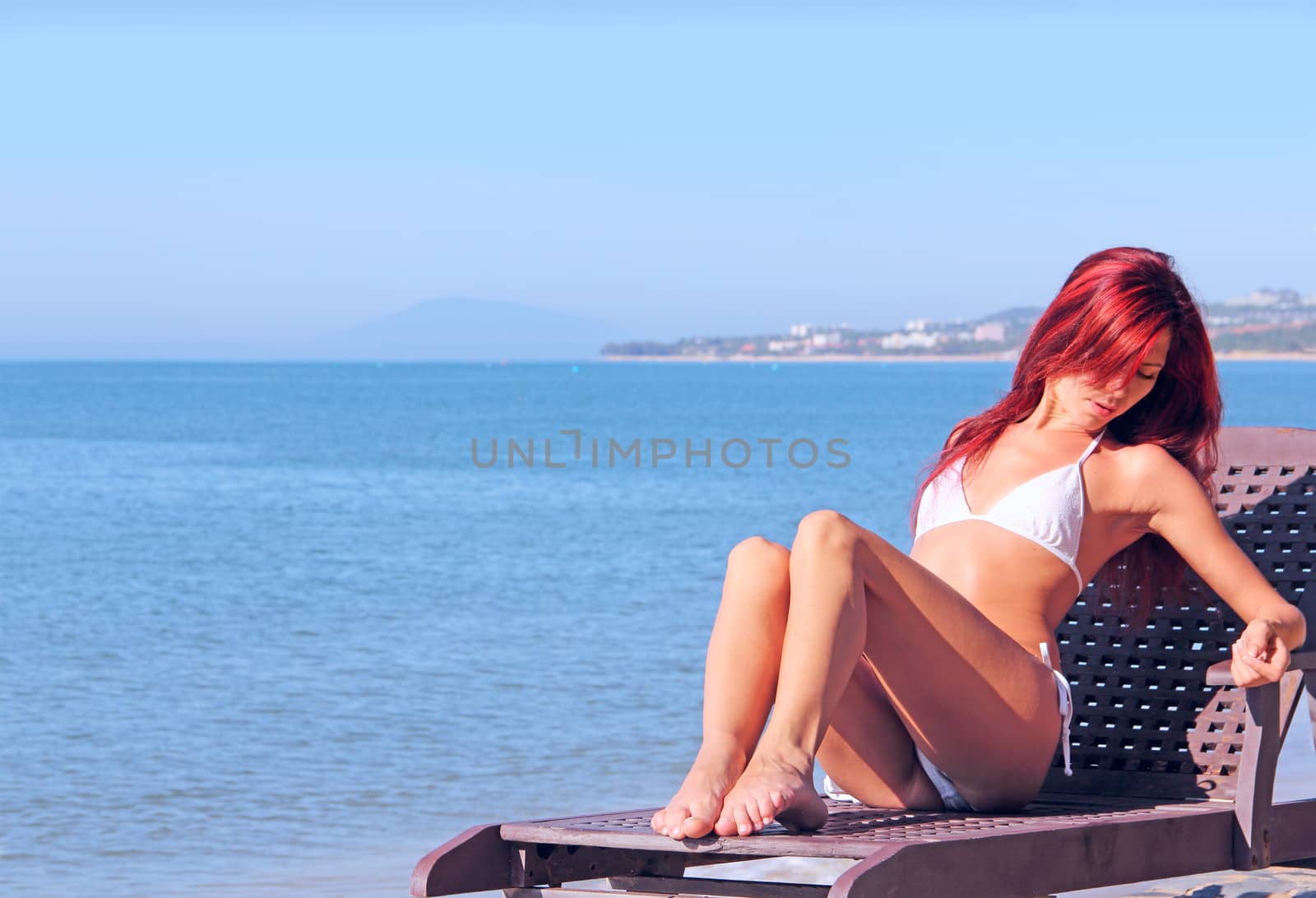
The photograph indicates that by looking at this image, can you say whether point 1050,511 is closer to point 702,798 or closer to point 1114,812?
point 1114,812

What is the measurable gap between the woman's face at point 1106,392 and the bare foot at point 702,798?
104 cm

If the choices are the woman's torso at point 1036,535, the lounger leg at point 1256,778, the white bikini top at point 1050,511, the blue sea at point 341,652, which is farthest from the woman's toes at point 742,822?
the blue sea at point 341,652

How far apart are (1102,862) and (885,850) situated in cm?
54

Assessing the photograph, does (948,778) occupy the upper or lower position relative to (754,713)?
lower

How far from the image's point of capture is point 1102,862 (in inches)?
99.9

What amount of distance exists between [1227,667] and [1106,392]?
586mm

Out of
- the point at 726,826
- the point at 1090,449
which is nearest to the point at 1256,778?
the point at 1090,449

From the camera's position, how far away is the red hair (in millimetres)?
2934

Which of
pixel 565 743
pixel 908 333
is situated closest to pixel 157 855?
pixel 565 743

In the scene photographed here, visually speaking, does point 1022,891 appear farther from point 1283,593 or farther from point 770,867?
point 770,867

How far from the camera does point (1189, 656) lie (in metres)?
3.34

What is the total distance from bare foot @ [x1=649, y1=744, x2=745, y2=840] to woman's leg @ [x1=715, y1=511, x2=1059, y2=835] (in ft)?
0.08

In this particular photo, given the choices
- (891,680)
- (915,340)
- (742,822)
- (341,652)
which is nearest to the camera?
(742,822)

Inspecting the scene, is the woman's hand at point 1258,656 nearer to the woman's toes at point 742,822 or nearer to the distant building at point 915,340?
the woman's toes at point 742,822
